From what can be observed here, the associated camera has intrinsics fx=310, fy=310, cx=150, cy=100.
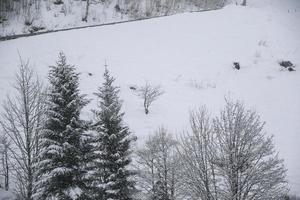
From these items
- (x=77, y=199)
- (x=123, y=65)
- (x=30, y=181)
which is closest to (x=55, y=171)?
(x=77, y=199)

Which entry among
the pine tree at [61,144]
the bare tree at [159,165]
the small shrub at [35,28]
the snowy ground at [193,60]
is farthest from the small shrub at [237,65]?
the small shrub at [35,28]

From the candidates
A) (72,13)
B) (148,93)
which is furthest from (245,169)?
(72,13)

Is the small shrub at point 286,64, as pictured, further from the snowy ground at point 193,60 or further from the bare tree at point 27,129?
the bare tree at point 27,129

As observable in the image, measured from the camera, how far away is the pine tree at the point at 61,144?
1313cm

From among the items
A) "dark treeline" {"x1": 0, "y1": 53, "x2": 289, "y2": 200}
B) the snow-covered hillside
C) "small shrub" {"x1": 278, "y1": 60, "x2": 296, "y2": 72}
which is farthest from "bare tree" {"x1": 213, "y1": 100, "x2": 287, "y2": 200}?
the snow-covered hillside

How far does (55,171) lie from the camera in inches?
505

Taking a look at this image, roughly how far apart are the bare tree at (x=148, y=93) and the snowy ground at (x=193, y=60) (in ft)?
2.19

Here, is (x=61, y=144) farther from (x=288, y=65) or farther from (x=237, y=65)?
(x=288, y=65)

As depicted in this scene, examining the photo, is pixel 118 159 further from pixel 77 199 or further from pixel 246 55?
pixel 246 55

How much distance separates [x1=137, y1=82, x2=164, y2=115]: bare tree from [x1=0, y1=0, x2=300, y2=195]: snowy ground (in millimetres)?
667

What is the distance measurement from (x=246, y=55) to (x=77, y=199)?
28437 millimetres

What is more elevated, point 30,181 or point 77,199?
point 30,181

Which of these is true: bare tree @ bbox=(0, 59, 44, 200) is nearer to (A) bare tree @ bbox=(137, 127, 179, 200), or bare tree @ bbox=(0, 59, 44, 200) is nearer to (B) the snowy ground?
(A) bare tree @ bbox=(137, 127, 179, 200)

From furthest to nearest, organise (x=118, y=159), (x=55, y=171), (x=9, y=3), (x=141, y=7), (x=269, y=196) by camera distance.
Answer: (x=141, y=7)
(x=9, y=3)
(x=118, y=159)
(x=55, y=171)
(x=269, y=196)
